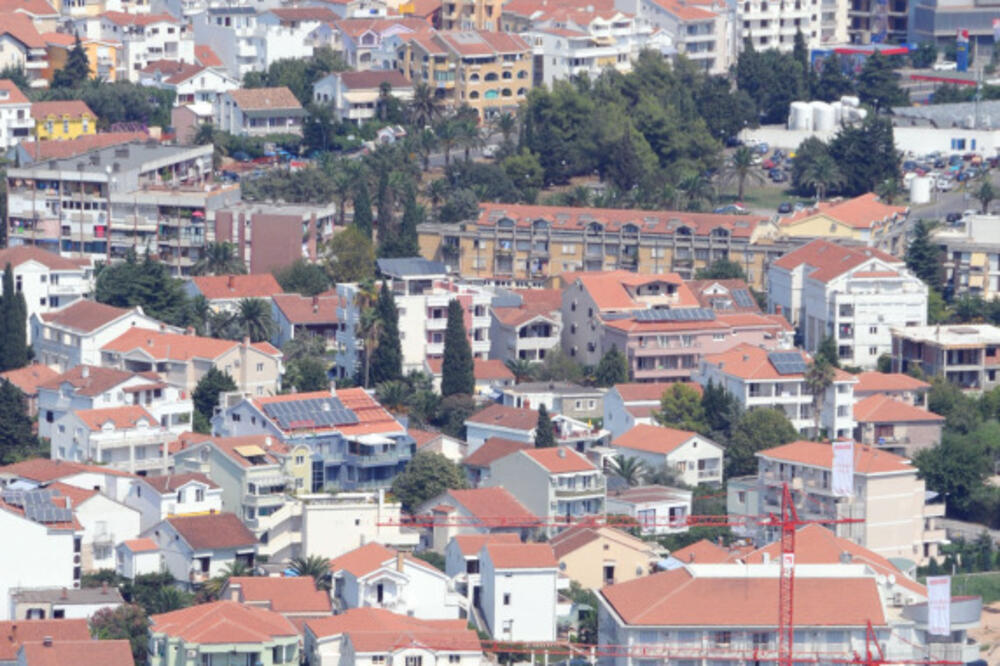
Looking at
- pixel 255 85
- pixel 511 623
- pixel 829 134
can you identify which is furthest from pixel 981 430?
pixel 255 85

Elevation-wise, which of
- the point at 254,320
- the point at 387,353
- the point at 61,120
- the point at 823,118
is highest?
the point at 61,120

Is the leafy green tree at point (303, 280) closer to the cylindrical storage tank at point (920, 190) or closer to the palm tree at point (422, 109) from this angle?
the palm tree at point (422, 109)

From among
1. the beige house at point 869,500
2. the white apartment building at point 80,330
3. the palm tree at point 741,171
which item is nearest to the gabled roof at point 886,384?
the beige house at point 869,500

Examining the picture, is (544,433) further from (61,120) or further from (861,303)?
(61,120)

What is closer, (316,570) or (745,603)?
(745,603)

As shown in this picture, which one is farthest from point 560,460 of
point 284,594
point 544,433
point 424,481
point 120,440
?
point 120,440

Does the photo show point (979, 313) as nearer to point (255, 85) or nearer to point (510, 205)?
point (510, 205)

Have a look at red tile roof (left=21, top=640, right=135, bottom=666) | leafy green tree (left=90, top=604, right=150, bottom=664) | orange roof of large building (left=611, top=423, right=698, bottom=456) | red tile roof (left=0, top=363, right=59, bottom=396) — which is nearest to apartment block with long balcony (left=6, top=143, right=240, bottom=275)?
red tile roof (left=0, top=363, right=59, bottom=396)
